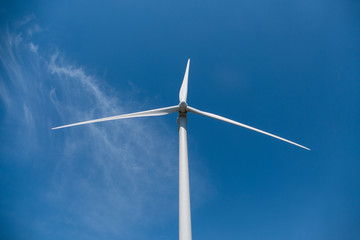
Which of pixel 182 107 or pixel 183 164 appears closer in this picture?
pixel 183 164

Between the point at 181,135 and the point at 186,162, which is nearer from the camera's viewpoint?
the point at 186,162

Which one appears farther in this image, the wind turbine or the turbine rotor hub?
the turbine rotor hub

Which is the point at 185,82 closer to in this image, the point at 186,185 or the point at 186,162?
the point at 186,162

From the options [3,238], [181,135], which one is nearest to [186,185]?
[181,135]

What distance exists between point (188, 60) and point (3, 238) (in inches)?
8941

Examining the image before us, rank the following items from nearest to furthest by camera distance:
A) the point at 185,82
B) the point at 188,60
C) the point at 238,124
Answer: the point at 238,124 → the point at 185,82 → the point at 188,60

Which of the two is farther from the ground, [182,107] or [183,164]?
[182,107]

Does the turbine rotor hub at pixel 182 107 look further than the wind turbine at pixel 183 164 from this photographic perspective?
Yes

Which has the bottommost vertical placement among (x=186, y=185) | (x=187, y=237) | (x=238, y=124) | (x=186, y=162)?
(x=187, y=237)

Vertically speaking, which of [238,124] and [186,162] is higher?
[238,124]

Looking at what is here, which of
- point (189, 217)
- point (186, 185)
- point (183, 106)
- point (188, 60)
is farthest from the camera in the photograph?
point (188, 60)

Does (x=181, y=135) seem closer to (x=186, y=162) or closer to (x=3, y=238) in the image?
(x=186, y=162)

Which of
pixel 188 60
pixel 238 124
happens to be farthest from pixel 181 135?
pixel 188 60

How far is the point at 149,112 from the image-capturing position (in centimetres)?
1784
